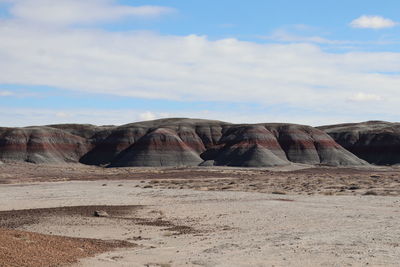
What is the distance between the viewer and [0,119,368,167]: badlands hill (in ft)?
433

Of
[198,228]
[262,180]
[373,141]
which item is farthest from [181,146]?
[198,228]

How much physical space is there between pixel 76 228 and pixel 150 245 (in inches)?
233

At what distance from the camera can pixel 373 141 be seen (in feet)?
509

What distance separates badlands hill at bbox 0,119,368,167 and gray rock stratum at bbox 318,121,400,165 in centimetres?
1114

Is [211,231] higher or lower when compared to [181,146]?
lower

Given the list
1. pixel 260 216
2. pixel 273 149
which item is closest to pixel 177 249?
pixel 260 216

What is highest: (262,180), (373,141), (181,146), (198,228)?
(373,141)

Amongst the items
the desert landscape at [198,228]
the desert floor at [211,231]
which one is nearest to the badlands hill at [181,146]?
the desert landscape at [198,228]

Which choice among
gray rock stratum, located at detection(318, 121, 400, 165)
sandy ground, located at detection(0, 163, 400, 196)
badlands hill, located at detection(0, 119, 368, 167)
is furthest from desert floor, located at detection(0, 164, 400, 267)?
gray rock stratum, located at detection(318, 121, 400, 165)

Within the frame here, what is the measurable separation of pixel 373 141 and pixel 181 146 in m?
53.7

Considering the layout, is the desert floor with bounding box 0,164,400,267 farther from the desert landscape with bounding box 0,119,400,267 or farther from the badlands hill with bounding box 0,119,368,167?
the badlands hill with bounding box 0,119,368,167

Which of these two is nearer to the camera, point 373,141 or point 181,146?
point 181,146

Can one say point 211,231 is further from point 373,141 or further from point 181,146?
point 373,141

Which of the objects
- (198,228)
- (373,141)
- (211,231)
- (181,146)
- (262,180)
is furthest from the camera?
(373,141)
